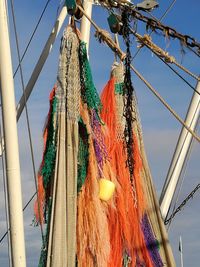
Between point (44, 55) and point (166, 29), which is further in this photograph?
point (44, 55)

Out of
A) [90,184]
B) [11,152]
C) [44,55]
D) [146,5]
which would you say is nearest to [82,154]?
[90,184]

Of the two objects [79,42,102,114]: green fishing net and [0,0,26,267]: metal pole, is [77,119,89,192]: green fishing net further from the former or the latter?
[0,0,26,267]: metal pole

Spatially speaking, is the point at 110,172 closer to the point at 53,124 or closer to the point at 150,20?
the point at 53,124

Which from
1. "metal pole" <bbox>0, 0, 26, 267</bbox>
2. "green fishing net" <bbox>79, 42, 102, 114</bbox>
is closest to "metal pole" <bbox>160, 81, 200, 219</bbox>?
"green fishing net" <bbox>79, 42, 102, 114</bbox>

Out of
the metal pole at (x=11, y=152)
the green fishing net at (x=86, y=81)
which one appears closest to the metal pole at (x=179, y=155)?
the green fishing net at (x=86, y=81)

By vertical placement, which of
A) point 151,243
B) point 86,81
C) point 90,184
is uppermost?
point 86,81

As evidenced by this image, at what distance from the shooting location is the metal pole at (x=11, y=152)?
7910 millimetres

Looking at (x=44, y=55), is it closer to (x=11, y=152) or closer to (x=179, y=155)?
(x=11, y=152)

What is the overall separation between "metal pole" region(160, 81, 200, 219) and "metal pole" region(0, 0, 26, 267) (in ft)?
16.8

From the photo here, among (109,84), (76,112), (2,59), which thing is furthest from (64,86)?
(109,84)

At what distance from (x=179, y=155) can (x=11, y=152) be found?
18.4ft

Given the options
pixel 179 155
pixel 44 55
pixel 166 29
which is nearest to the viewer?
pixel 166 29

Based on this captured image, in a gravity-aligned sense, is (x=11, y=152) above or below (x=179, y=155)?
above

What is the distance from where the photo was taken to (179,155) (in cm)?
1321
